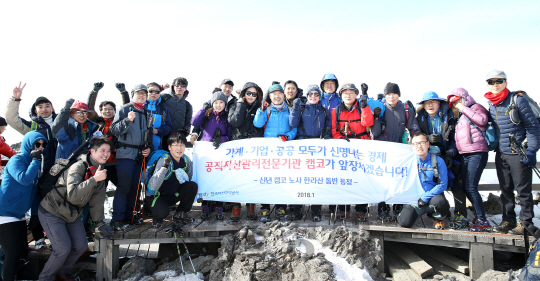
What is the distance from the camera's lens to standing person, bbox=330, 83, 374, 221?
5.55 m

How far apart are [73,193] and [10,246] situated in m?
1.25

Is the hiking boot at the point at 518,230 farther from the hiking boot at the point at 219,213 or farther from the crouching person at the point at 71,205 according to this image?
the crouching person at the point at 71,205

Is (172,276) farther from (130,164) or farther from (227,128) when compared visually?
(227,128)

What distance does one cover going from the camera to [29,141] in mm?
4590

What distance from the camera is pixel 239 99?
19.2 feet

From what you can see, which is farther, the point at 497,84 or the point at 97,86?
the point at 97,86

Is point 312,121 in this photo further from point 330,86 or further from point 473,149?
point 473,149

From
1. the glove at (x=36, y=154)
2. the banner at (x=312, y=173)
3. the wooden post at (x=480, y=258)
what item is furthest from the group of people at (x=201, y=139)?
the wooden post at (x=480, y=258)

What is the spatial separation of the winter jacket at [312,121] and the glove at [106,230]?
3.44 meters

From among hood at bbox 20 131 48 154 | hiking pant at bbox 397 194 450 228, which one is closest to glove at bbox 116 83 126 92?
hood at bbox 20 131 48 154

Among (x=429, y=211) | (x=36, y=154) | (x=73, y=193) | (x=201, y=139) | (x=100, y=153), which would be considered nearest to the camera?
(x=73, y=193)

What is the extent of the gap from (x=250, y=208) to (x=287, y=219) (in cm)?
71

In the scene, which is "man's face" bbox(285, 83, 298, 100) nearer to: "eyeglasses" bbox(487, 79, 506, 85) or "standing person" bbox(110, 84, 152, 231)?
"standing person" bbox(110, 84, 152, 231)

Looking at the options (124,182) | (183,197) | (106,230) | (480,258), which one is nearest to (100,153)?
(124,182)
